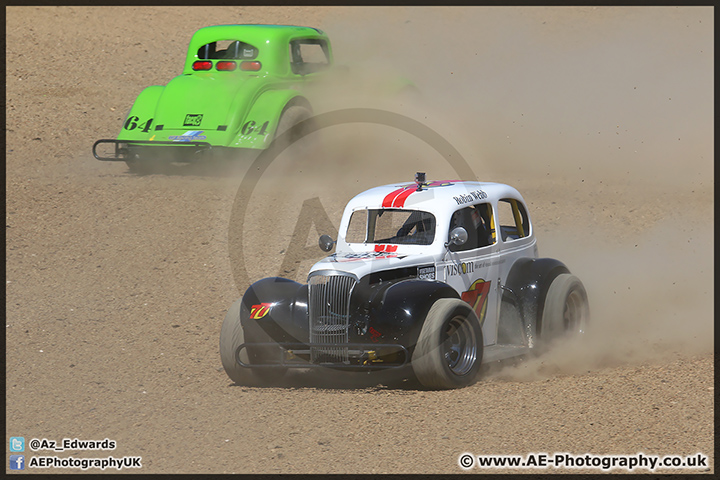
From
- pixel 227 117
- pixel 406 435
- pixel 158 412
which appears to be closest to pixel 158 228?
pixel 227 117

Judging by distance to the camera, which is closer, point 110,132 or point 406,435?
point 406,435

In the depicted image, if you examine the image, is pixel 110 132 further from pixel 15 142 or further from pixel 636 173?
pixel 636 173

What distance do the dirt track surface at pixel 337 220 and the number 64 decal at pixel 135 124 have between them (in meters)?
0.90

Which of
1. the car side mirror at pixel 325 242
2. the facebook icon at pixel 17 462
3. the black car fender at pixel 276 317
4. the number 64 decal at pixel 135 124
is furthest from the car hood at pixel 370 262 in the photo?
the number 64 decal at pixel 135 124

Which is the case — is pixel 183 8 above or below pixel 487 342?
above

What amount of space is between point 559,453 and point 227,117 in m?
10.7

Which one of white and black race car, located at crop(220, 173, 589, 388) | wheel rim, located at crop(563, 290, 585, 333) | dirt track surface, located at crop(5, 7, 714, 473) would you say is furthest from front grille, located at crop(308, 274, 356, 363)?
wheel rim, located at crop(563, 290, 585, 333)

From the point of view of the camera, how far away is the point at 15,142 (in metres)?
18.1

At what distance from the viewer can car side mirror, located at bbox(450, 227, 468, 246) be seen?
8.26m

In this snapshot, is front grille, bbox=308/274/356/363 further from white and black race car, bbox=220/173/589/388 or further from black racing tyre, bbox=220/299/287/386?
black racing tyre, bbox=220/299/287/386

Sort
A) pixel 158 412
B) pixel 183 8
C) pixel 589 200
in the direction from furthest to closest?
pixel 183 8, pixel 589 200, pixel 158 412

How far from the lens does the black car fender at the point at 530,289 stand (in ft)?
29.7

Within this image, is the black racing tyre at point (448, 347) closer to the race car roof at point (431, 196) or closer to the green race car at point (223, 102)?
the race car roof at point (431, 196)

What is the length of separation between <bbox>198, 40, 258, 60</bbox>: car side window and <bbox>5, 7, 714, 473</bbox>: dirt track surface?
252cm
